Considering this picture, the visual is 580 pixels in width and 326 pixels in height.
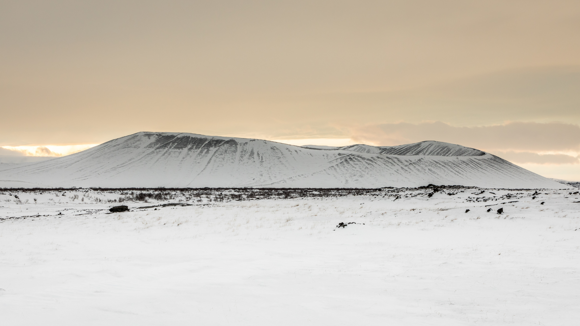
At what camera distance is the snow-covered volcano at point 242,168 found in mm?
106875

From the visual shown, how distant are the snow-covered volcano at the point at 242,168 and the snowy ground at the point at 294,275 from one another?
87.2 meters

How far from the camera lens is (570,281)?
8039mm

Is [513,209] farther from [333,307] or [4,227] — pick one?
[4,227]

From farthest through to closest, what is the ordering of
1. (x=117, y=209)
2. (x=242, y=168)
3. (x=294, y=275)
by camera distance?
(x=242, y=168) < (x=117, y=209) < (x=294, y=275)

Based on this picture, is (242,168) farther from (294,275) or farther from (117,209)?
(294,275)

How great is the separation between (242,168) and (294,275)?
360 feet

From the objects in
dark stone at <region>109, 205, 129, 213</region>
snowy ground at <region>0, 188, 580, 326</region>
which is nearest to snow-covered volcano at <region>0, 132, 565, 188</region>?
dark stone at <region>109, 205, 129, 213</region>

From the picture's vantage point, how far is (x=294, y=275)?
895cm

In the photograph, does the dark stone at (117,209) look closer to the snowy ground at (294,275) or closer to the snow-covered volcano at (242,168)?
the snowy ground at (294,275)

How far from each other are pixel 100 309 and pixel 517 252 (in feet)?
34.6

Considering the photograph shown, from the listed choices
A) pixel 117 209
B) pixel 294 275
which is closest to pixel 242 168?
pixel 117 209

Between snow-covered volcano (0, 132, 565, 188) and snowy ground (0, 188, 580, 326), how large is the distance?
87.2 metres

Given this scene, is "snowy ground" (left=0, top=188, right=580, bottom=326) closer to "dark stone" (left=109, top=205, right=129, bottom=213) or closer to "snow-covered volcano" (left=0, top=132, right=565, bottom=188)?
"dark stone" (left=109, top=205, right=129, bottom=213)

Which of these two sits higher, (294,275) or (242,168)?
(242,168)
